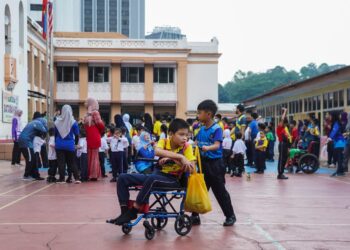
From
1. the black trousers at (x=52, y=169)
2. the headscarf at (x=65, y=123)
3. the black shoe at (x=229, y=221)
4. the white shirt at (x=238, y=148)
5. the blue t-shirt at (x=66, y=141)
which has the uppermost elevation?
the headscarf at (x=65, y=123)

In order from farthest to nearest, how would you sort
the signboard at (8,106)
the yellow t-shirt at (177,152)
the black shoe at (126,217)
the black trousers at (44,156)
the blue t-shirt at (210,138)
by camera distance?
the signboard at (8,106) < the black trousers at (44,156) < the blue t-shirt at (210,138) < the yellow t-shirt at (177,152) < the black shoe at (126,217)

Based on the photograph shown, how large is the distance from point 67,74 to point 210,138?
1646 inches

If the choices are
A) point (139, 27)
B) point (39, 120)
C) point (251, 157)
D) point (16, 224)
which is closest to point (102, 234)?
point (16, 224)

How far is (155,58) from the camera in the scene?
156 feet

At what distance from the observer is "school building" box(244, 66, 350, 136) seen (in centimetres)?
2336

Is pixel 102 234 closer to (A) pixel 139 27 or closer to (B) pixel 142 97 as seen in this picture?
(B) pixel 142 97

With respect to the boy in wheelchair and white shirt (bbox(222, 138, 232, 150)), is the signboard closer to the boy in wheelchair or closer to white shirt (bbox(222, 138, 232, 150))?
white shirt (bbox(222, 138, 232, 150))

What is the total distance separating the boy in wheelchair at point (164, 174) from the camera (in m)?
6.82

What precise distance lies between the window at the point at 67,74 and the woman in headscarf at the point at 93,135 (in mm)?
34614

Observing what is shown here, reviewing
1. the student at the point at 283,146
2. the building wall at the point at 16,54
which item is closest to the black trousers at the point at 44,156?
the building wall at the point at 16,54

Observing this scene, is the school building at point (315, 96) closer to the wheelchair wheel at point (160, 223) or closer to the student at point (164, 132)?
the student at point (164, 132)

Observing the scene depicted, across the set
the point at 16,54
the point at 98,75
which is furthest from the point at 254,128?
the point at 98,75

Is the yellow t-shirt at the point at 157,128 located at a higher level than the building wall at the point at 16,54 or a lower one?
lower

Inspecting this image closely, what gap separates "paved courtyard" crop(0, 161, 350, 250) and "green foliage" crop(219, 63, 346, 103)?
8851cm
